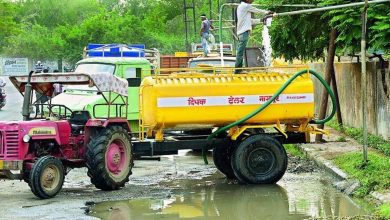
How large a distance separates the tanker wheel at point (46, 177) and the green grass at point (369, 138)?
6.91 meters

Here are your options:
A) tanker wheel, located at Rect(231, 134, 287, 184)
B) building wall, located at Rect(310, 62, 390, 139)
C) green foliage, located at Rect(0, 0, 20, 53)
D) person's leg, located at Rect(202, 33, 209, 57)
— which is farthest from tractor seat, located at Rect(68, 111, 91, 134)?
green foliage, located at Rect(0, 0, 20, 53)

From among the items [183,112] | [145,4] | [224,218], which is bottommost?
[224,218]

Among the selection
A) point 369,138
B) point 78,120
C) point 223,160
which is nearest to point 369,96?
point 369,138

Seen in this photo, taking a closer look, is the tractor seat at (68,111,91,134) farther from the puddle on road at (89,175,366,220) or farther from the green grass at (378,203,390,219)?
the green grass at (378,203,390,219)

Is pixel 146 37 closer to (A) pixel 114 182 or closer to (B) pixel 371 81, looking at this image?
(B) pixel 371 81

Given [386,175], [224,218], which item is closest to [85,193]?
[224,218]

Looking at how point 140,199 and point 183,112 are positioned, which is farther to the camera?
point 183,112

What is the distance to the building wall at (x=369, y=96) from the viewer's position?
18.2 m

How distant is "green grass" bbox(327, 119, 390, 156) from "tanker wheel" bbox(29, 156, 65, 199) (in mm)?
6908

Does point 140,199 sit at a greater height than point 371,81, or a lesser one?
lesser

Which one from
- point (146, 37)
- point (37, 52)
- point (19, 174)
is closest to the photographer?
point (19, 174)

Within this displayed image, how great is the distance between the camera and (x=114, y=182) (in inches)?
541

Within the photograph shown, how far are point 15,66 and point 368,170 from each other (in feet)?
178

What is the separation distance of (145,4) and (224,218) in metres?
65.6
